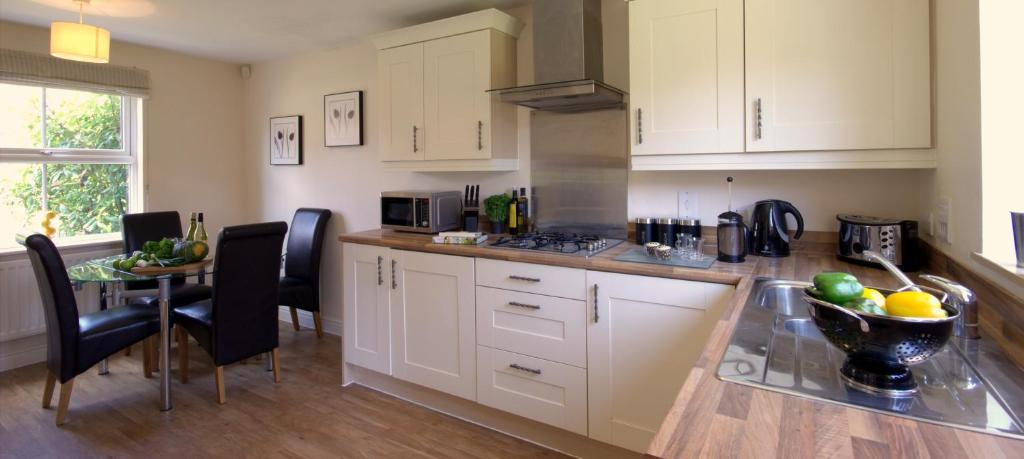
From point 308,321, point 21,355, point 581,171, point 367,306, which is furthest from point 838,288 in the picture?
point 21,355

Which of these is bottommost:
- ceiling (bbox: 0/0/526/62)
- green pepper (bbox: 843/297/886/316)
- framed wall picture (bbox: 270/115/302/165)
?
green pepper (bbox: 843/297/886/316)

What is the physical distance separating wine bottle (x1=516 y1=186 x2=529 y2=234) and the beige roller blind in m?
3.10

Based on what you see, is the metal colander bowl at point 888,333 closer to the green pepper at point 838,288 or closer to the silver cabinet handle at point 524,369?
the green pepper at point 838,288

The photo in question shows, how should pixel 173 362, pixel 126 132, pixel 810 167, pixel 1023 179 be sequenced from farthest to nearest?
pixel 126 132
pixel 173 362
pixel 810 167
pixel 1023 179

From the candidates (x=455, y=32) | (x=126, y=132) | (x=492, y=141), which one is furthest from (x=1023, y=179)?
(x=126, y=132)

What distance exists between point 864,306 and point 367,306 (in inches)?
103

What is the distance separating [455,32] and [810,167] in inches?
77.2

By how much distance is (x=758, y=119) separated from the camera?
2082 mm

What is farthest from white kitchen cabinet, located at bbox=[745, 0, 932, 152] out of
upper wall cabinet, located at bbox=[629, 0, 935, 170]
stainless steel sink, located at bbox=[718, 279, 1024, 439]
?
stainless steel sink, located at bbox=[718, 279, 1024, 439]

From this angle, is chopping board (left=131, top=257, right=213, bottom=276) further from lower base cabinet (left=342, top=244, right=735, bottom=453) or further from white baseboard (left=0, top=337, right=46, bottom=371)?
white baseboard (left=0, top=337, right=46, bottom=371)

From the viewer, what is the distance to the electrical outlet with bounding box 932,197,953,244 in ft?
5.44

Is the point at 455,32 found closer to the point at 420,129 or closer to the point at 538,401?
the point at 420,129

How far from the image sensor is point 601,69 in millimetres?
2750

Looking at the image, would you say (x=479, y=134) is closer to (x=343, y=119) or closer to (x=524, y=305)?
(x=524, y=305)
